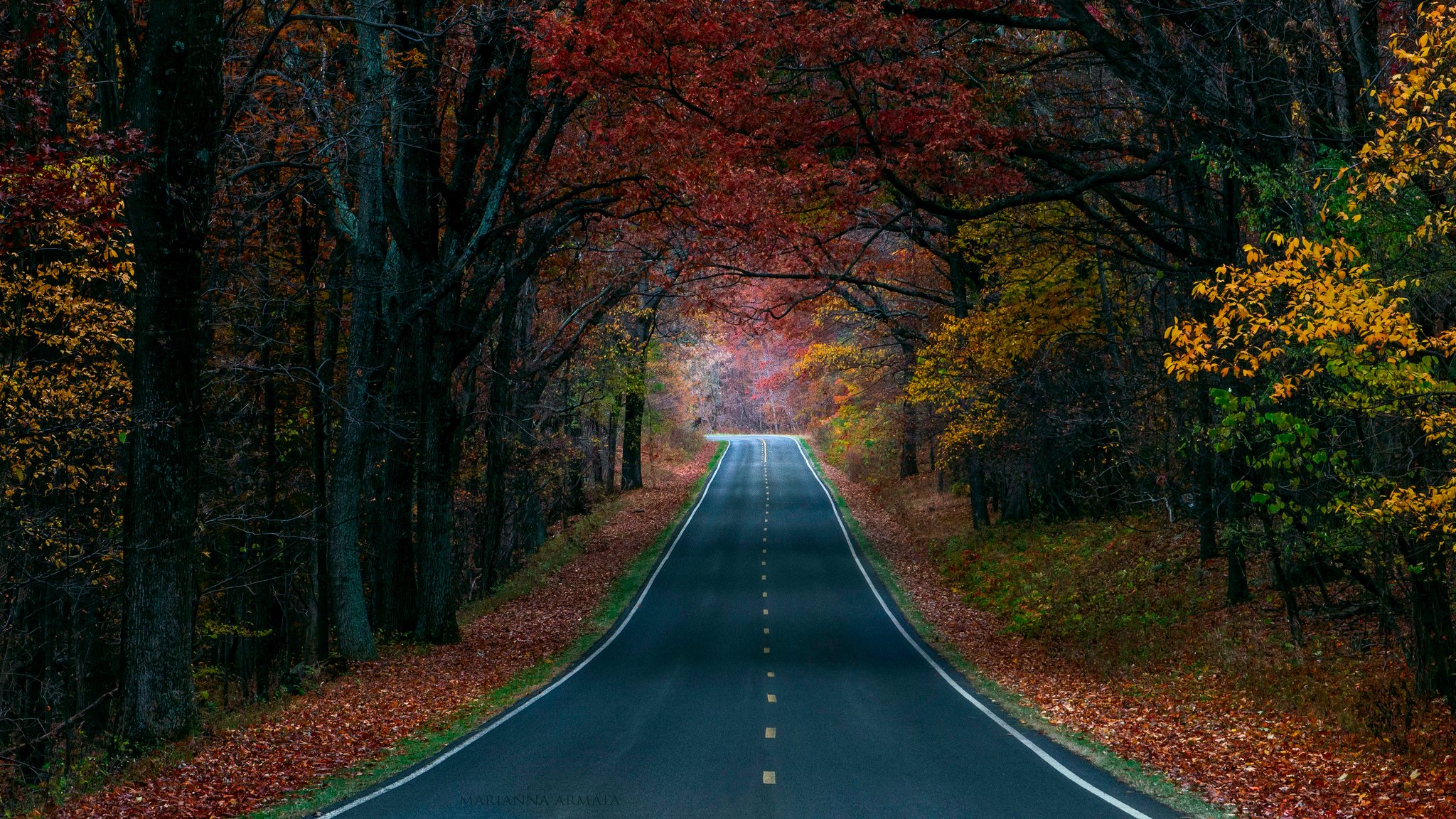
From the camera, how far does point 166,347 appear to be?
10.6 metres

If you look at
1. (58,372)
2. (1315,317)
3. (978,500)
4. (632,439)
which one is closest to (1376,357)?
(1315,317)

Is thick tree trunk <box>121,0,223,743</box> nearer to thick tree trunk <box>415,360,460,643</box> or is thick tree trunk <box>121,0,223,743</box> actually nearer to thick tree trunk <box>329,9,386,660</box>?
thick tree trunk <box>329,9,386,660</box>

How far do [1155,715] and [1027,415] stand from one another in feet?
43.1

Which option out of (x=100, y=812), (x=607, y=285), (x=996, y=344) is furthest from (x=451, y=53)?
(x=100, y=812)

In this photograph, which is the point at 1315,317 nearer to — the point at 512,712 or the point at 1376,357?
the point at 1376,357

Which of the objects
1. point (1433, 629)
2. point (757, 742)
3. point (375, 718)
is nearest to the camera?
Result: point (1433, 629)

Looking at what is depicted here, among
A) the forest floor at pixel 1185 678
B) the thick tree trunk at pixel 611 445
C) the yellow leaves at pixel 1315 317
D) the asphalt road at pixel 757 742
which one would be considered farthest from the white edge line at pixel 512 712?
the thick tree trunk at pixel 611 445

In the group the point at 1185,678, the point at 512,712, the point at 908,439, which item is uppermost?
the point at 908,439

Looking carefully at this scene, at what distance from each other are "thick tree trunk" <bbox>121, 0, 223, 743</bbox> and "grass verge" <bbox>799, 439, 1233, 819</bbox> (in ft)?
31.7

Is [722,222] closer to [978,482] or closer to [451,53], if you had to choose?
[451,53]

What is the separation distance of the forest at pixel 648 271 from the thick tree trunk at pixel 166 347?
0.04m

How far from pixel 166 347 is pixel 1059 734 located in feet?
35.7

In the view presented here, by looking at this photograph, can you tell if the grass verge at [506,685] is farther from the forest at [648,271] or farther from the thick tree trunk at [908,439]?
the thick tree trunk at [908,439]

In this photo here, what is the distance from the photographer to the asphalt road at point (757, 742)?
898 centimetres
